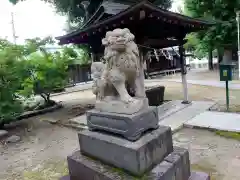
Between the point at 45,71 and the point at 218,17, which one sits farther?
the point at 218,17

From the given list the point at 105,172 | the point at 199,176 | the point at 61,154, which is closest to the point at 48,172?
the point at 61,154

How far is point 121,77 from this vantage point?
7.58ft

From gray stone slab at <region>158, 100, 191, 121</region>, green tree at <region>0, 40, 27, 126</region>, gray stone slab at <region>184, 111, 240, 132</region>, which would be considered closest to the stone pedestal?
gray stone slab at <region>184, 111, 240, 132</region>

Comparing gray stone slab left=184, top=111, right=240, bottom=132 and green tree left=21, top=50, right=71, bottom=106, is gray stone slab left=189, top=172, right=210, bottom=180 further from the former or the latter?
green tree left=21, top=50, right=71, bottom=106

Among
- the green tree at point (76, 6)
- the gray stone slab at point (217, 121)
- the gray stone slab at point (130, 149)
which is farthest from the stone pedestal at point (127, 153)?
the green tree at point (76, 6)

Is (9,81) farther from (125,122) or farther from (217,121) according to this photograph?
(217,121)

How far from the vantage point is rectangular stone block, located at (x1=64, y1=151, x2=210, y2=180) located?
2.11m

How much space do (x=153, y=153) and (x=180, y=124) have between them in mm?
2874

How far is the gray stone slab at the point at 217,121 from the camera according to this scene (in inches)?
174

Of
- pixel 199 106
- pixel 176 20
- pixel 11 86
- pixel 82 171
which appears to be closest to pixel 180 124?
pixel 199 106

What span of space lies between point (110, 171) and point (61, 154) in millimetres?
2155

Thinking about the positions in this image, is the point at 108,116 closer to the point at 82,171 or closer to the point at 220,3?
the point at 82,171

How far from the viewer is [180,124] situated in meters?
4.88

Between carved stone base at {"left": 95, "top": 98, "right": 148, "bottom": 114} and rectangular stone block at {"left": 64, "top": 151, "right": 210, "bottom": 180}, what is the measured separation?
0.66 m
